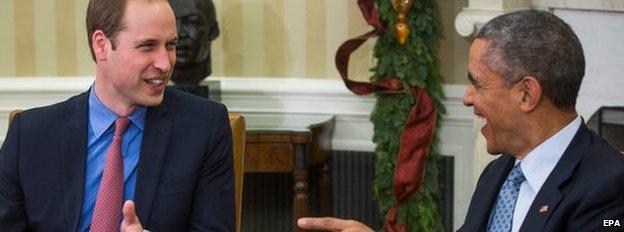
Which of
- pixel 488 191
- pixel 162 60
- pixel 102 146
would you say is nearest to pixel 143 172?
pixel 102 146

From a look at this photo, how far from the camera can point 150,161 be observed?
3.15 meters

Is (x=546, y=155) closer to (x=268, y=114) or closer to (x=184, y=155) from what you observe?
(x=184, y=155)

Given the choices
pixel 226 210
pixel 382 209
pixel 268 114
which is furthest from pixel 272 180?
pixel 226 210

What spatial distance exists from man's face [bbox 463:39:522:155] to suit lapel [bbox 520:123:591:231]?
0.13 meters

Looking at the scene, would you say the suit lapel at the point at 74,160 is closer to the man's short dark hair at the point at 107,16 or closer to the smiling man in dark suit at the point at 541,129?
the man's short dark hair at the point at 107,16

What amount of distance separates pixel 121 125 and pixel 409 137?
2.28 m

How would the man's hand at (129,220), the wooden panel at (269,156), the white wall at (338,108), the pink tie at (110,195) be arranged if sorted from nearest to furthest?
the man's hand at (129,220) < the pink tie at (110,195) < the wooden panel at (269,156) < the white wall at (338,108)

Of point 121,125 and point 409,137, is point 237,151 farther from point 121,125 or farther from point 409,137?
point 409,137

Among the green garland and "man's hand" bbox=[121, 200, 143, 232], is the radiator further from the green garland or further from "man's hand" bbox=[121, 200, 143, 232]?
"man's hand" bbox=[121, 200, 143, 232]

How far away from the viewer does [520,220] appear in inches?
106

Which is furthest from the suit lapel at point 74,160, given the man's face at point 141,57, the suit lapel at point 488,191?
the suit lapel at point 488,191

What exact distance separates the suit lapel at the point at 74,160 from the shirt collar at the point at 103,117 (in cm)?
2

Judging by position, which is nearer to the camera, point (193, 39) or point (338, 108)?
point (193, 39)

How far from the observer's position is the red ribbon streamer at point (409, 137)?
17.2ft
